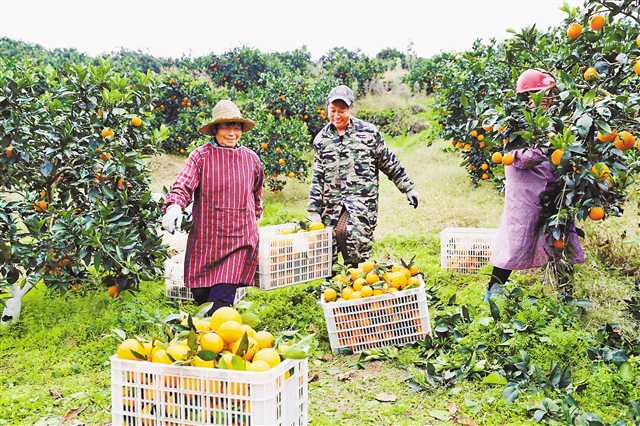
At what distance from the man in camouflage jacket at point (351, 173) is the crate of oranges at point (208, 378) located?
7.85 feet

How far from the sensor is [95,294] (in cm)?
512

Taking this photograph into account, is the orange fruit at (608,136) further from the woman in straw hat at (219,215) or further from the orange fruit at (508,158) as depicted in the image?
the woman in straw hat at (219,215)

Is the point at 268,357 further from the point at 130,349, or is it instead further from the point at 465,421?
the point at 465,421

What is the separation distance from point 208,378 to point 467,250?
13.5ft

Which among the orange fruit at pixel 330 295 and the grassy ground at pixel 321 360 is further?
the orange fruit at pixel 330 295

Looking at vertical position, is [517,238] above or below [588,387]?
above

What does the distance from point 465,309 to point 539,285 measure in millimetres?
1009

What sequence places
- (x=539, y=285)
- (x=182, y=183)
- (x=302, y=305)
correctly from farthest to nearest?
(x=302, y=305) < (x=539, y=285) < (x=182, y=183)

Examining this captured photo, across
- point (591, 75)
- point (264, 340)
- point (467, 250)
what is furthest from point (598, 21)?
point (467, 250)

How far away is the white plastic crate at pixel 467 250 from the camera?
19.1 ft

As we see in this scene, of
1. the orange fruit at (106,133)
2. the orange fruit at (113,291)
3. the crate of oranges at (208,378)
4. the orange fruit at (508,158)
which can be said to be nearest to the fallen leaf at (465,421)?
the crate of oranges at (208,378)

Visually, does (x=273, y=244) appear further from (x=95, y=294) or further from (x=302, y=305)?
(x=95, y=294)

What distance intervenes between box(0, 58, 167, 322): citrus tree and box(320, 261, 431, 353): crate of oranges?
159 cm

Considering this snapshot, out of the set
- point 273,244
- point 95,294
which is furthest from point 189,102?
point 273,244
